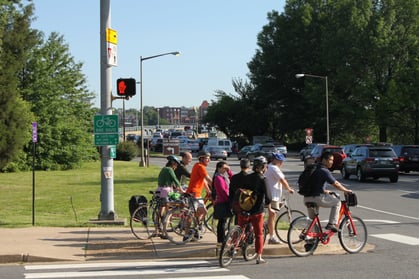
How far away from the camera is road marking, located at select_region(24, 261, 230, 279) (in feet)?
30.9

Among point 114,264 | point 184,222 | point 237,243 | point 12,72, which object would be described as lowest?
point 114,264

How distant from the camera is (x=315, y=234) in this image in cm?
1098

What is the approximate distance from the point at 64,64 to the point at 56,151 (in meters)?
6.00

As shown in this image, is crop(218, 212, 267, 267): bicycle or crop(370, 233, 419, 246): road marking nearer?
crop(218, 212, 267, 267): bicycle

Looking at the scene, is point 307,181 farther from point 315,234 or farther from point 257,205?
point 257,205

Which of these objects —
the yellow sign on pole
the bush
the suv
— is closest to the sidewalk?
the yellow sign on pole

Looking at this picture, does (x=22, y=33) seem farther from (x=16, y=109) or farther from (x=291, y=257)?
(x=291, y=257)

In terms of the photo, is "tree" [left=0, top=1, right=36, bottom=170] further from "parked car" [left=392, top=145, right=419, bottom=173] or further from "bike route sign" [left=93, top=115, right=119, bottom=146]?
"parked car" [left=392, top=145, right=419, bottom=173]

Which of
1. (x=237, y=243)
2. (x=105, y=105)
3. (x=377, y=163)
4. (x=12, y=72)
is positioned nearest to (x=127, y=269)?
(x=237, y=243)

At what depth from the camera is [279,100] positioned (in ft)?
271

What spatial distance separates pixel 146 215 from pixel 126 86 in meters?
3.30

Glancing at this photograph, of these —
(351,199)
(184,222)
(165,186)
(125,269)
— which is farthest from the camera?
(165,186)

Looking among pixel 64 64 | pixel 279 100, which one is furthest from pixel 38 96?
pixel 279 100

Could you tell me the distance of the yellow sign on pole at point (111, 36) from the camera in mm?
14242
